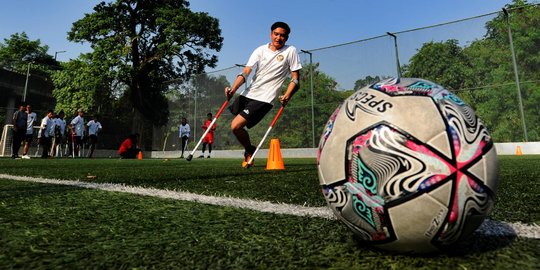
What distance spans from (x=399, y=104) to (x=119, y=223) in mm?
1632

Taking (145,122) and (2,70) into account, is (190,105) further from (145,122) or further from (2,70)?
(2,70)

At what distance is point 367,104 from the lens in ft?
5.26

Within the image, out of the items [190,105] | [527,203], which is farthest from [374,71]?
[527,203]

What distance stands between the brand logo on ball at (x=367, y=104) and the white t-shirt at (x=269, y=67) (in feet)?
14.1

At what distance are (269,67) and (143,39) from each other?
27830 mm

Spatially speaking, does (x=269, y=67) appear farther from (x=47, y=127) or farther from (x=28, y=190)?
(x=47, y=127)

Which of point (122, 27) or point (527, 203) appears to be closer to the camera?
point (527, 203)

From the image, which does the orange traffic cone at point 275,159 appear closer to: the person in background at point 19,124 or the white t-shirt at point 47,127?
the person in background at point 19,124

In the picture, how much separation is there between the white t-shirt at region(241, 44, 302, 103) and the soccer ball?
444cm

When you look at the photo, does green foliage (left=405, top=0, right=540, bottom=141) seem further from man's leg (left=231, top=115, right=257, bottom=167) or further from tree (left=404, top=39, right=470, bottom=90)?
man's leg (left=231, top=115, right=257, bottom=167)

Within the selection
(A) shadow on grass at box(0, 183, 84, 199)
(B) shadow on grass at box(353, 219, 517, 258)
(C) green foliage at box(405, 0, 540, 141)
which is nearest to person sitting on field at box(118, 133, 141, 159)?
(C) green foliage at box(405, 0, 540, 141)

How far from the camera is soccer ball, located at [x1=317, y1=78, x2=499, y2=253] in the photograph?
1374 mm

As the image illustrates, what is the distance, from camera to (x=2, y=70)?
2808 cm

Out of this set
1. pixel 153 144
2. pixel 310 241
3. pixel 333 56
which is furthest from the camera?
pixel 153 144
